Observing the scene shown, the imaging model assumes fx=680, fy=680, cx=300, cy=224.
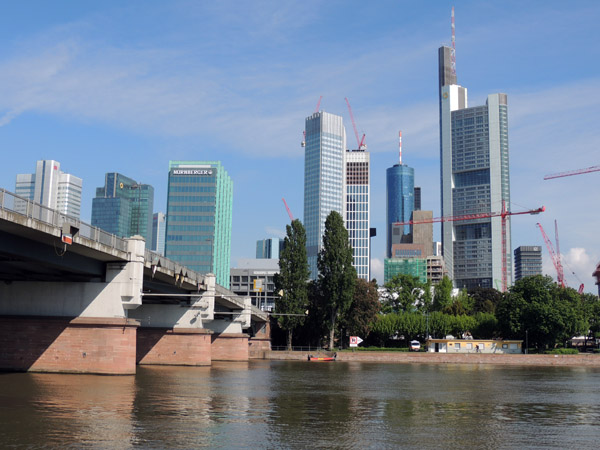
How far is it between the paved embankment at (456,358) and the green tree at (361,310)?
7488 millimetres

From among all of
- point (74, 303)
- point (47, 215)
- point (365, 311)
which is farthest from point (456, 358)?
point (47, 215)

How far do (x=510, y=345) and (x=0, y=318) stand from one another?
96.2 meters

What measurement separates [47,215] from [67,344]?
13131mm

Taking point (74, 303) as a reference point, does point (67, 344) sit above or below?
below

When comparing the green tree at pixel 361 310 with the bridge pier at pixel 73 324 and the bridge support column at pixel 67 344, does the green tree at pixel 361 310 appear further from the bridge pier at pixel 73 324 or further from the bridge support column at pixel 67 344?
the bridge support column at pixel 67 344

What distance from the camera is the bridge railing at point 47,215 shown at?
127ft

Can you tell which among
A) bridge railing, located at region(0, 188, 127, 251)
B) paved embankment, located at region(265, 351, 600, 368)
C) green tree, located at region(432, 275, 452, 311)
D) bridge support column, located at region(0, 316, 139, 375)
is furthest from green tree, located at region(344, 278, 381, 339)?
bridge railing, located at region(0, 188, 127, 251)

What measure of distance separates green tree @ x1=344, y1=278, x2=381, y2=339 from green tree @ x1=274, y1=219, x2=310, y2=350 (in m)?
9.69

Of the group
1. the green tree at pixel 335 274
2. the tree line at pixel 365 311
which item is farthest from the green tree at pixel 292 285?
the green tree at pixel 335 274

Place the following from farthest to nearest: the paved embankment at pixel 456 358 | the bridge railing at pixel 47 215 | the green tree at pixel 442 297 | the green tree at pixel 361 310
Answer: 1. the green tree at pixel 442 297
2. the green tree at pixel 361 310
3. the paved embankment at pixel 456 358
4. the bridge railing at pixel 47 215

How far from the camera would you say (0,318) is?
52156 millimetres

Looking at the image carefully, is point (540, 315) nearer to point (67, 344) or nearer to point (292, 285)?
point (292, 285)

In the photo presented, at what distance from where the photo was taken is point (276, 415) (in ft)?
110

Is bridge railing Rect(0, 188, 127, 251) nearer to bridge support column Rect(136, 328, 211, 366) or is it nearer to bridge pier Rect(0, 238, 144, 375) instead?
bridge pier Rect(0, 238, 144, 375)
